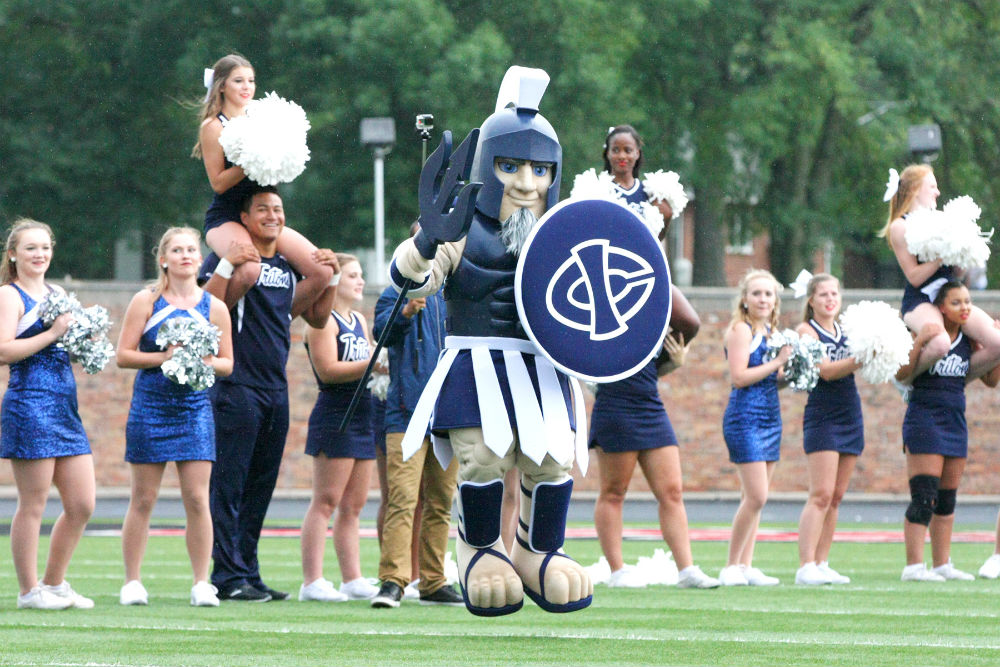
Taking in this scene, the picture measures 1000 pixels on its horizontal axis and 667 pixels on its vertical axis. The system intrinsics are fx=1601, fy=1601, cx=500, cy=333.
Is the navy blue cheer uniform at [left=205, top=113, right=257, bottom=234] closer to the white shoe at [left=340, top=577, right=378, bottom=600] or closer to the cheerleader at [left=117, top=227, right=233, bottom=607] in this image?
the cheerleader at [left=117, top=227, right=233, bottom=607]

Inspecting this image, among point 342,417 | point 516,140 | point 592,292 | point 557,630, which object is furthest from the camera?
point 342,417

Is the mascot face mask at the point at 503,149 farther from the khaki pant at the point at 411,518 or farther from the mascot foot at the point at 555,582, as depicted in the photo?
the khaki pant at the point at 411,518

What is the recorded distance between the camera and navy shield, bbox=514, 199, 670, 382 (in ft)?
18.1

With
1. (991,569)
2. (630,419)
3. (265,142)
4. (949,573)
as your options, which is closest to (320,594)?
(630,419)

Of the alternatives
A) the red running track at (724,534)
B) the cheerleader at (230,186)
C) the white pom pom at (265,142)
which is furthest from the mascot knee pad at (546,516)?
the red running track at (724,534)

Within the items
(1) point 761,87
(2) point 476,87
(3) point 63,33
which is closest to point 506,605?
(2) point 476,87

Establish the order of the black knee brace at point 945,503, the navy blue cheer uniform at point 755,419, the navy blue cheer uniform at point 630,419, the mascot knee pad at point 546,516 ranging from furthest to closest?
1. the black knee brace at point 945,503
2. the navy blue cheer uniform at point 755,419
3. the navy blue cheer uniform at point 630,419
4. the mascot knee pad at point 546,516

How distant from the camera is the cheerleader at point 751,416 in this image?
963 cm

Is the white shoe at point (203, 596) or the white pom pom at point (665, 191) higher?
the white pom pom at point (665, 191)

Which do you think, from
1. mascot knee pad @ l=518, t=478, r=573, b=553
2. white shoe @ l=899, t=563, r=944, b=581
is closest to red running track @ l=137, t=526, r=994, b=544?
white shoe @ l=899, t=563, r=944, b=581

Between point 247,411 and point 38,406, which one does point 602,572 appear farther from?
point 38,406

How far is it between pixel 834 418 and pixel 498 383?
4.78m

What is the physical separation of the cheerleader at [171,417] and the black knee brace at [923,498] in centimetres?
439

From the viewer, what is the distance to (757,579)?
9680 millimetres
